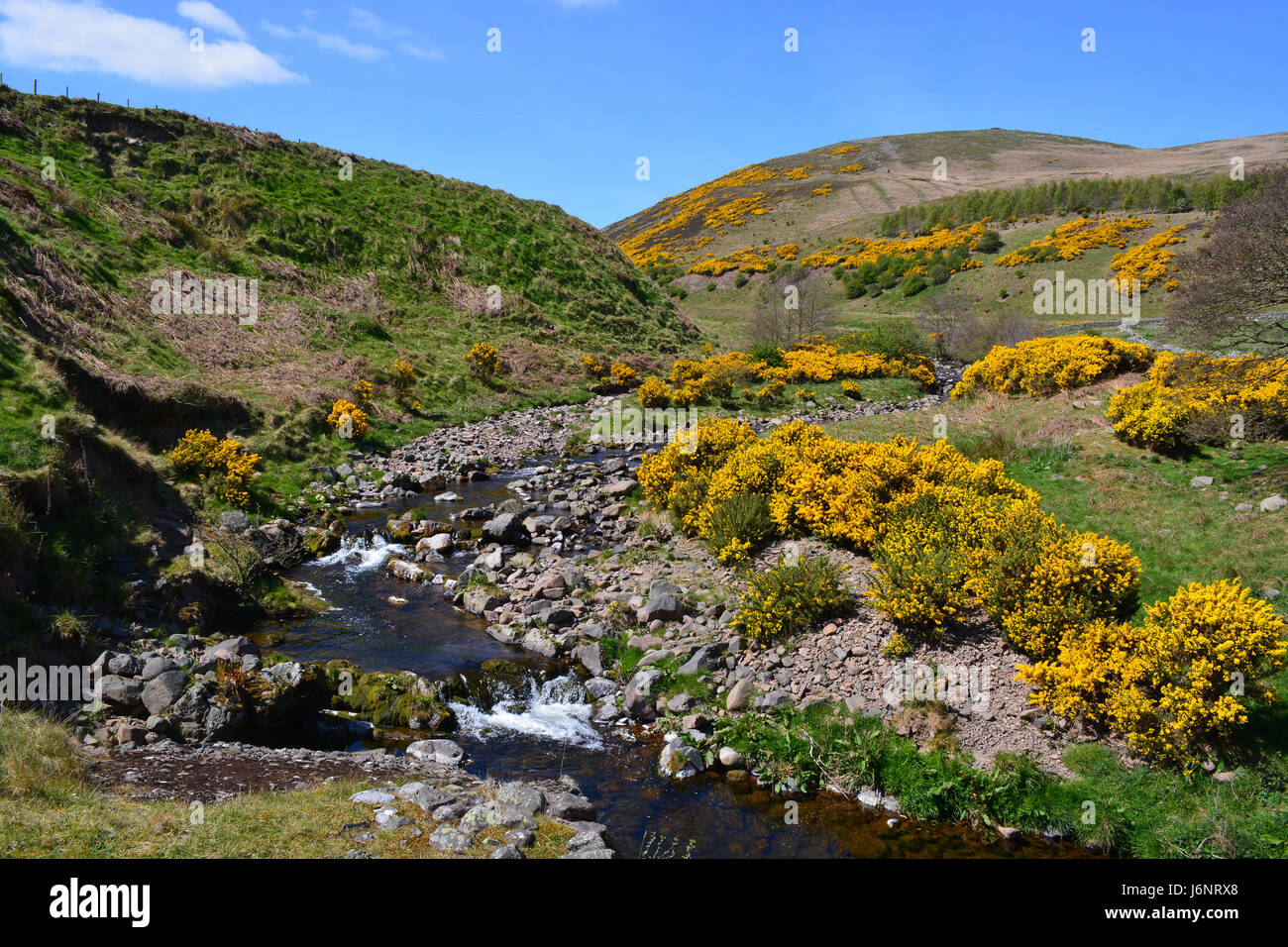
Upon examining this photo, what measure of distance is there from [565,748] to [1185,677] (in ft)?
28.2

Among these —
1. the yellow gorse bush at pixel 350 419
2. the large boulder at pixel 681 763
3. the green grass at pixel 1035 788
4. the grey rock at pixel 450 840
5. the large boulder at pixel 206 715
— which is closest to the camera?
the grey rock at pixel 450 840

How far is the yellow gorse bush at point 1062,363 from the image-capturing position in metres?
22.3

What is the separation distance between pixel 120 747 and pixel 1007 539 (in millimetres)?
13705

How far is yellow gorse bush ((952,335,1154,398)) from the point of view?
2230cm

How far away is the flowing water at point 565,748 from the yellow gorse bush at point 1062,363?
1816 cm

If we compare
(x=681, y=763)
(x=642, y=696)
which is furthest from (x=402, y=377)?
(x=681, y=763)

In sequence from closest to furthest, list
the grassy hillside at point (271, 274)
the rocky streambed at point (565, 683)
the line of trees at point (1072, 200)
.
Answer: the rocky streambed at point (565, 683) → the grassy hillside at point (271, 274) → the line of trees at point (1072, 200)

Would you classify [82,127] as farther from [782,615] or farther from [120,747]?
[782,615]

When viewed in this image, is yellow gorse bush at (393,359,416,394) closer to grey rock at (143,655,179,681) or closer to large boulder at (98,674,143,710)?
Answer: grey rock at (143,655,179,681)

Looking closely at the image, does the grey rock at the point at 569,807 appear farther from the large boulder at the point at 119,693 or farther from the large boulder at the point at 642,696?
the large boulder at the point at 119,693

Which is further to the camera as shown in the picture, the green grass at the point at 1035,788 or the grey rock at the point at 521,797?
the grey rock at the point at 521,797

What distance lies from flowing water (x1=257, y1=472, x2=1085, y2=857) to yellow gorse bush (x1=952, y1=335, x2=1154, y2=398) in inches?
715

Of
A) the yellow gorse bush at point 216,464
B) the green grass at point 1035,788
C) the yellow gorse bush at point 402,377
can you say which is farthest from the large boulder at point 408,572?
the yellow gorse bush at point 402,377
